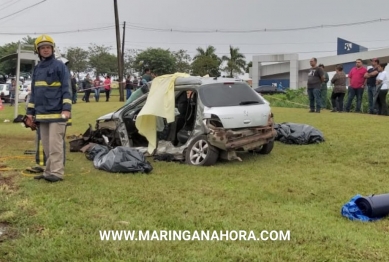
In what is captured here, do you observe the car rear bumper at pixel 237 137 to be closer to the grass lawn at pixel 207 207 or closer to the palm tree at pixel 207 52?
the grass lawn at pixel 207 207

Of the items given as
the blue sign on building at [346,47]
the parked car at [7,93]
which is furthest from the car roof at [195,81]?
the blue sign on building at [346,47]

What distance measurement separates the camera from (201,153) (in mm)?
7504

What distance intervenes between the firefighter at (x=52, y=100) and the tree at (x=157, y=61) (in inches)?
2111

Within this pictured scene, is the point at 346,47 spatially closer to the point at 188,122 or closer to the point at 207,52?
the point at 207,52

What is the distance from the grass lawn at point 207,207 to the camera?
3643mm

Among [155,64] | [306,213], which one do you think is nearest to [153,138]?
[306,213]

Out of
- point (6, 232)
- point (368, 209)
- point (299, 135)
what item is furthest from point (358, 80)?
point (6, 232)

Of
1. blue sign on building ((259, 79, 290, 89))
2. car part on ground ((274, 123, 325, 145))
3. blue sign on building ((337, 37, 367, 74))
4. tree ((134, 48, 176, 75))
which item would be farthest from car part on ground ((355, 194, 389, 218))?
tree ((134, 48, 176, 75))

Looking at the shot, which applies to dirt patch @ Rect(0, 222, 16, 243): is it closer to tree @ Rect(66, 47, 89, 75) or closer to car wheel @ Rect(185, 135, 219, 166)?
car wheel @ Rect(185, 135, 219, 166)

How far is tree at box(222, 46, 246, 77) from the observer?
67.5 m

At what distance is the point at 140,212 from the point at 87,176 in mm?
2092

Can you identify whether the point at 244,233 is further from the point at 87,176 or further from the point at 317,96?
the point at 317,96

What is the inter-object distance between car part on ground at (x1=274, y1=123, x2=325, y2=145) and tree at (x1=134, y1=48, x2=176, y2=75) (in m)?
50.8

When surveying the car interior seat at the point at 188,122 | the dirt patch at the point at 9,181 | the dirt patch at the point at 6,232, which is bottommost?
the dirt patch at the point at 6,232
